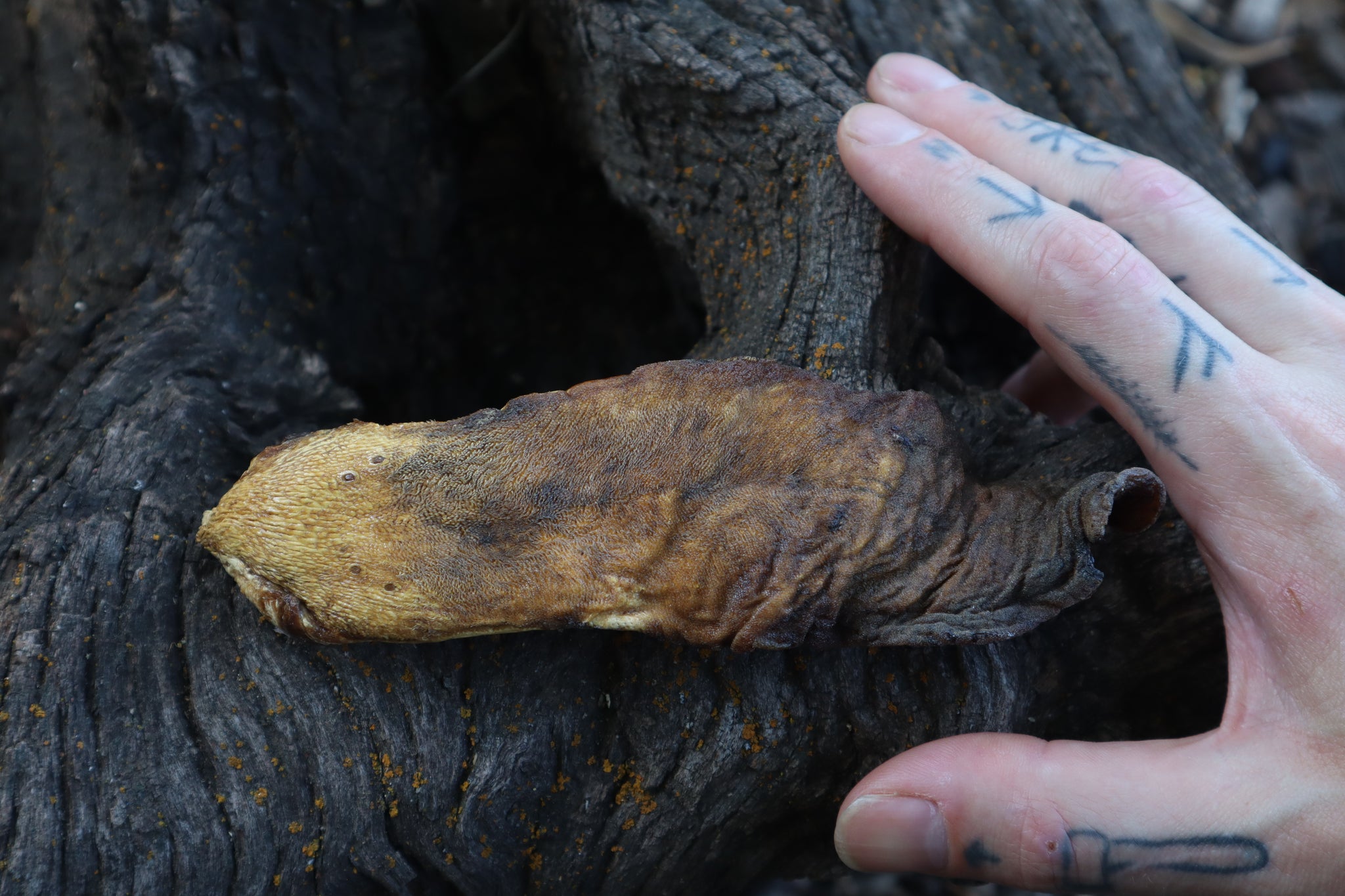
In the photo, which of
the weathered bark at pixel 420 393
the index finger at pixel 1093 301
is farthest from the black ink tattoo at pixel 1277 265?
the weathered bark at pixel 420 393

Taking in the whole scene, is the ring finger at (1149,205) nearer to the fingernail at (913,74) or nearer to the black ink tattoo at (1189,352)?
the fingernail at (913,74)

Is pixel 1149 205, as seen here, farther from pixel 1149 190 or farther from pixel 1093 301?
pixel 1093 301

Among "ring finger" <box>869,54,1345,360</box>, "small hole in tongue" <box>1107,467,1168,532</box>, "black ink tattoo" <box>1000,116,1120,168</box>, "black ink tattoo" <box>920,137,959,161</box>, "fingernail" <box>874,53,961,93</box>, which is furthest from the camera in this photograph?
"fingernail" <box>874,53,961,93</box>

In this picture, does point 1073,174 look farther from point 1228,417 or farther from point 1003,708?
point 1003,708

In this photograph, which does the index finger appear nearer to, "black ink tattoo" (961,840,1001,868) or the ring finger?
the ring finger

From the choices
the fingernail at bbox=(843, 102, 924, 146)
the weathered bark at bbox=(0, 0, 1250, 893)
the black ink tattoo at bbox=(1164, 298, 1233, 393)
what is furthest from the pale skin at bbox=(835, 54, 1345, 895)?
the weathered bark at bbox=(0, 0, 1250, 893)

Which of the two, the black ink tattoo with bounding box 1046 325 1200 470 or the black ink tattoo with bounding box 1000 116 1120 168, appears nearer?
the black ink tattoo with bounding box 1046 325 1200 470

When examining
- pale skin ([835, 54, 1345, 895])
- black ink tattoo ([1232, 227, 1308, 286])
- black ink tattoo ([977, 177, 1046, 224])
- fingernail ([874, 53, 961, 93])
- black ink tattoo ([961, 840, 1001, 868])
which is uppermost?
fingernail ([874, 53, 961, 93])

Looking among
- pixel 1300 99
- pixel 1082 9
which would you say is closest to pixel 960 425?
pixel 1082 9
